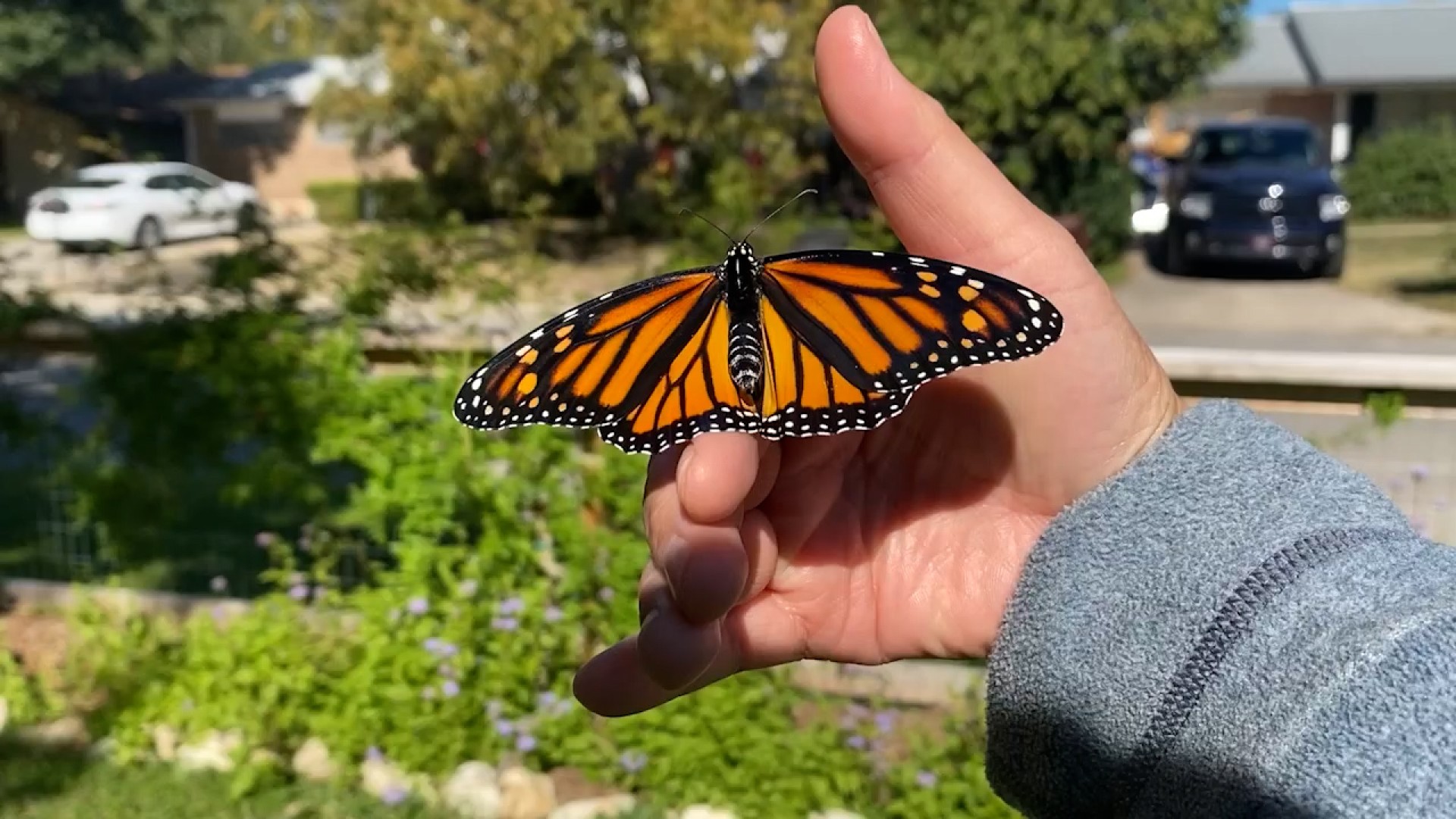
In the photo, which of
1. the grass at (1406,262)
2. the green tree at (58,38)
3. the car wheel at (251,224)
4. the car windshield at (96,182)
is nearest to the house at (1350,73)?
the grass at (1406,262)

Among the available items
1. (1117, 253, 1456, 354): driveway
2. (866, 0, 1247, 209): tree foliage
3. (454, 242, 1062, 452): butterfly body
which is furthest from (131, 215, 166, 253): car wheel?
(454, 242, 1062, 452): butterfly body

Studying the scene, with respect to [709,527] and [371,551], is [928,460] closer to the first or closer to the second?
[709,527]

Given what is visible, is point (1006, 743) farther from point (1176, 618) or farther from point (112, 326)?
point (112, 326)

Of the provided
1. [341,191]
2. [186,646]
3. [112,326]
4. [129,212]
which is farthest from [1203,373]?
[341,191]

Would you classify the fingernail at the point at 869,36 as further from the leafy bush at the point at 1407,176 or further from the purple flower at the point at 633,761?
the leafy bush at the point at 1407,176

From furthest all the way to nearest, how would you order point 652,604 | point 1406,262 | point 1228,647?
point 1406,262 → point 652,604 → point 1228,647

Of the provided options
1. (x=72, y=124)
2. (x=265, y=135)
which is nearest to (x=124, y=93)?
(x=265, y=135)

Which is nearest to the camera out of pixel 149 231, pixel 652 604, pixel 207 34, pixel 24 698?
pixel 652 604
